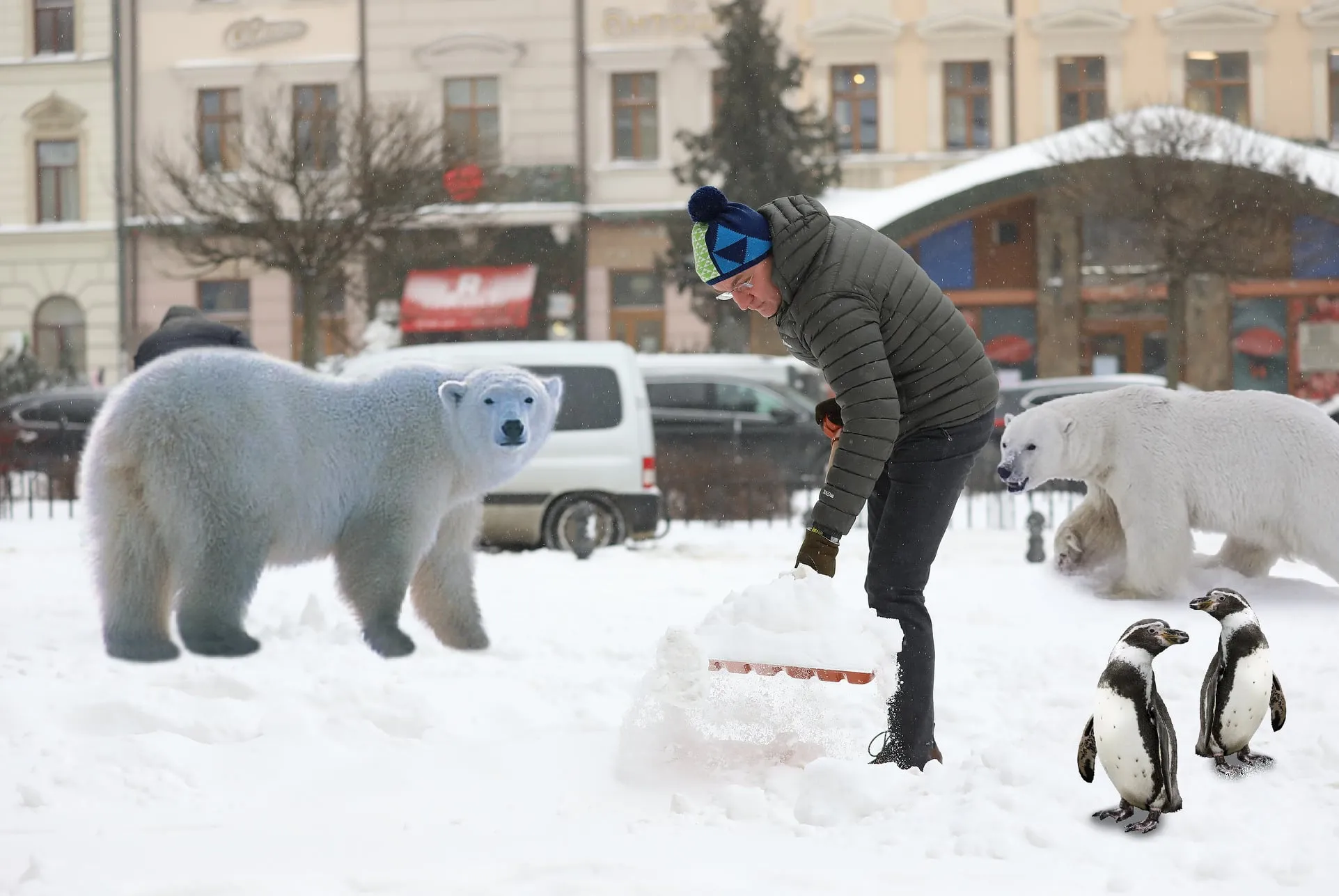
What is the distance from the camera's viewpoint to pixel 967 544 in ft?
31.7

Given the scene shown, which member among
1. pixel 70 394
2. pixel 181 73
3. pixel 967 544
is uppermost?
pixel 181 73

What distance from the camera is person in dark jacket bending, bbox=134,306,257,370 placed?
632 centimetres

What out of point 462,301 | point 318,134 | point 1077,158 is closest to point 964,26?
point 1077,158

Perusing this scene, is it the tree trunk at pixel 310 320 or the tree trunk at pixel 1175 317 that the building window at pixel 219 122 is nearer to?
the tree trunk at pixel 310 320

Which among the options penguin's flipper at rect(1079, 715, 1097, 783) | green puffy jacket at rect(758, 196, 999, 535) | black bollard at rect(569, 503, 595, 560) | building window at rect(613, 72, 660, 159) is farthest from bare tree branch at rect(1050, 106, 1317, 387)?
penguin's flipper at rect(1079, 715, 1097, 783)

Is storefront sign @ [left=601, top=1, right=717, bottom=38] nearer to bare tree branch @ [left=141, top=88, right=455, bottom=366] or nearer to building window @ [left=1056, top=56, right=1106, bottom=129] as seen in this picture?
bare tree branch @ [left=141, top=88, right=455, bottom=366]

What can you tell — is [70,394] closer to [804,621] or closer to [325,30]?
[325,30]

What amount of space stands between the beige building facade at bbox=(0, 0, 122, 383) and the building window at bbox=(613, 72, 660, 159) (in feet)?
25.9

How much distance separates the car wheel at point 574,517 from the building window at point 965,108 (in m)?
14.1

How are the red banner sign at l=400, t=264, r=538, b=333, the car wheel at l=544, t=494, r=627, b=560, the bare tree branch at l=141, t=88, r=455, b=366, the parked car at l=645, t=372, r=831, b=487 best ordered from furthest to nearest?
the red banner sign at l=400, t=264, r=538, b=333, the bare tree branch at l=141, t=88, r=455, b=366, the parked car at l=645, t=372, r=831, b=487, the car wheel at l=544, t=494, r=627, b=560

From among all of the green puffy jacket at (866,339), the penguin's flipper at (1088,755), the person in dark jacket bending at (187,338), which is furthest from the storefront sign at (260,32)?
the penguin's flipper at (1088,755)

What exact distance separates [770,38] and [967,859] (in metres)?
18.8

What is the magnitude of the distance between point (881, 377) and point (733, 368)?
978 cm

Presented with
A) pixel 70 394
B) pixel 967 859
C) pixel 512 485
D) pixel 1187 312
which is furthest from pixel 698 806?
pixel 1187 312
